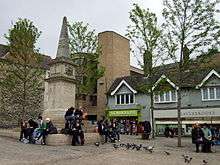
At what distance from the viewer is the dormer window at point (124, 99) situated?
46062 mm

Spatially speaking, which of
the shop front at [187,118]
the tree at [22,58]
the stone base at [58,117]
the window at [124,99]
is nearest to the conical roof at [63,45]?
the stone base at [58,117]

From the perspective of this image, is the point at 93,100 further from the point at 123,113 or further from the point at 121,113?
the point at 123,113

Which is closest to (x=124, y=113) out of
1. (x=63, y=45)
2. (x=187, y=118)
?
(x=187, y=118)

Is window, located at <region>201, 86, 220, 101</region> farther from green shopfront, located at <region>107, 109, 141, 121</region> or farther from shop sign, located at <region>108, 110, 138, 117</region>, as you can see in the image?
shop sign, located at <region>108, 110, 138, 117</region>

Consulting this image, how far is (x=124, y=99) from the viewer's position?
46625 mm

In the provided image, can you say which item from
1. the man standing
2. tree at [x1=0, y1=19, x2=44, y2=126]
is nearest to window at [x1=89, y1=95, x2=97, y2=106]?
tree at [x1=0, y1=19, x2=44, y2=126]

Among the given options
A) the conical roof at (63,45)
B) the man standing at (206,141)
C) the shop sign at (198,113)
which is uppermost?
the conical roof at (63,45)

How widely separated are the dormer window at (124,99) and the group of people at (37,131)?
27.2 metres

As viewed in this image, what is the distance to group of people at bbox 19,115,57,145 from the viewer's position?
57.2 feet

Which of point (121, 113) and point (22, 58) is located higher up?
point (22, 58)

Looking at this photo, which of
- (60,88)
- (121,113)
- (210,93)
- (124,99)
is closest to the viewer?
(60,88)

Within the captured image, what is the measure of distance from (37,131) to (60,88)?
310 centimetres

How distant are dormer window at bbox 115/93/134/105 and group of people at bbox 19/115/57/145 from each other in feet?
89.2

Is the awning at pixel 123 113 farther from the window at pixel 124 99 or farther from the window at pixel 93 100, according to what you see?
the window at pixel 93 100
